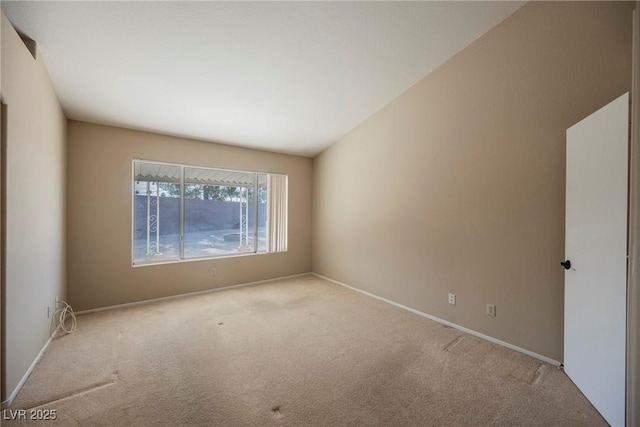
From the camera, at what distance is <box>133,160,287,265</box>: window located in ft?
12.4

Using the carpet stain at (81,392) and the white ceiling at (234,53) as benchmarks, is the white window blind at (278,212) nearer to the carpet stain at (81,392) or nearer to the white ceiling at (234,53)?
the white ceiling at (234,53)

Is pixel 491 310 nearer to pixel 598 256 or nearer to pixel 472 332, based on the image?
pixel 472 332

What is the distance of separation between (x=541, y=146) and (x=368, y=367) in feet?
8.06

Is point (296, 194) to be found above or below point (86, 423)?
above

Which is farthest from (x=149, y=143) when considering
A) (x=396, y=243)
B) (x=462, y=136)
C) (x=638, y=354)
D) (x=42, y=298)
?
(x=638, y=354)

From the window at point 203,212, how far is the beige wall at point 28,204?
108 cm

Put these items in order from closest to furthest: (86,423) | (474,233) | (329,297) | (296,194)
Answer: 1. (86,423)
2. (474,233)
3. (329,297)
4. (296,194)

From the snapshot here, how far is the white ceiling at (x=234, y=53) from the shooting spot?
1941 millimetres

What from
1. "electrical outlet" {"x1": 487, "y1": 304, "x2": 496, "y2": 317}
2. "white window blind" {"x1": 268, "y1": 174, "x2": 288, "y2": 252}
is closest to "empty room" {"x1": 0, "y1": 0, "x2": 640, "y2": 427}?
"electrical outlet" {"x1": 487, "y1": 304, "x2": 496, "y2": 317}

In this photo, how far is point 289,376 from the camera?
6.56 feet

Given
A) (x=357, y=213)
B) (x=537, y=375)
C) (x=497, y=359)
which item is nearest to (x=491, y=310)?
(x=497, y=359)

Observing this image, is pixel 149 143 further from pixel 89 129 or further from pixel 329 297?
pixel 329 297

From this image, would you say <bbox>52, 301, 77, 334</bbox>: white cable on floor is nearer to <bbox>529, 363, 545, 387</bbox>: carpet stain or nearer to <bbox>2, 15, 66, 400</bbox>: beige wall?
<bbox>2, 15, 66, 400</bbox>: beige wall

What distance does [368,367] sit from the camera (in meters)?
2.13
